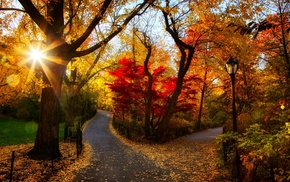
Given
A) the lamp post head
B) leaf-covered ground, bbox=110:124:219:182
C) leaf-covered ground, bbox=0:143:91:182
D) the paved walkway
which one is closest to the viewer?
leaf-covered ground, bbox=0:143:91:182

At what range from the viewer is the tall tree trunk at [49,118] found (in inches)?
408

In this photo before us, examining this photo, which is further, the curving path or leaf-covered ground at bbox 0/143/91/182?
the curving path

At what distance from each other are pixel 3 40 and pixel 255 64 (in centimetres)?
1560

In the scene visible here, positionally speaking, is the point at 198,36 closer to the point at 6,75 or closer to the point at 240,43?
the point at 240,43

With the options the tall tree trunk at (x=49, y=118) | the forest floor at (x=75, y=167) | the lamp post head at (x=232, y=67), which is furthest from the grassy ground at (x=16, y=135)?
the lamp post head at (x=232, y=67)

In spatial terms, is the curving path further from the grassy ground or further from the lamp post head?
the grassy ground

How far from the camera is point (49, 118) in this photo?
A: 10.5 meters

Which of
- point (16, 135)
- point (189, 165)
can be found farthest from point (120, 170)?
point (16, 135)

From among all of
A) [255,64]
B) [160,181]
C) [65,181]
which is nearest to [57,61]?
[65,181]

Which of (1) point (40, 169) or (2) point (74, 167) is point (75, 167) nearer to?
(2) point (74, 167)

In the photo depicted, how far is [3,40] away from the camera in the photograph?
1065 centimetres

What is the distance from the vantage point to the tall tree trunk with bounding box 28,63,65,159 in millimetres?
10359

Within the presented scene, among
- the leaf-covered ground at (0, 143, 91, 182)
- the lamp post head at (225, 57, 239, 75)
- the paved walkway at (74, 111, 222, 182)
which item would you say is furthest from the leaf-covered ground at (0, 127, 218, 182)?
the lamp post head at (225, 57, 239, 75)

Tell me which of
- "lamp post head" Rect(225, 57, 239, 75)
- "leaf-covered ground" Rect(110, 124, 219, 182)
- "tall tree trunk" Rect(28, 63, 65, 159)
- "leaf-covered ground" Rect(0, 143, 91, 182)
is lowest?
"leaf-covered ground" Rect(110, 124, 219, 182)
